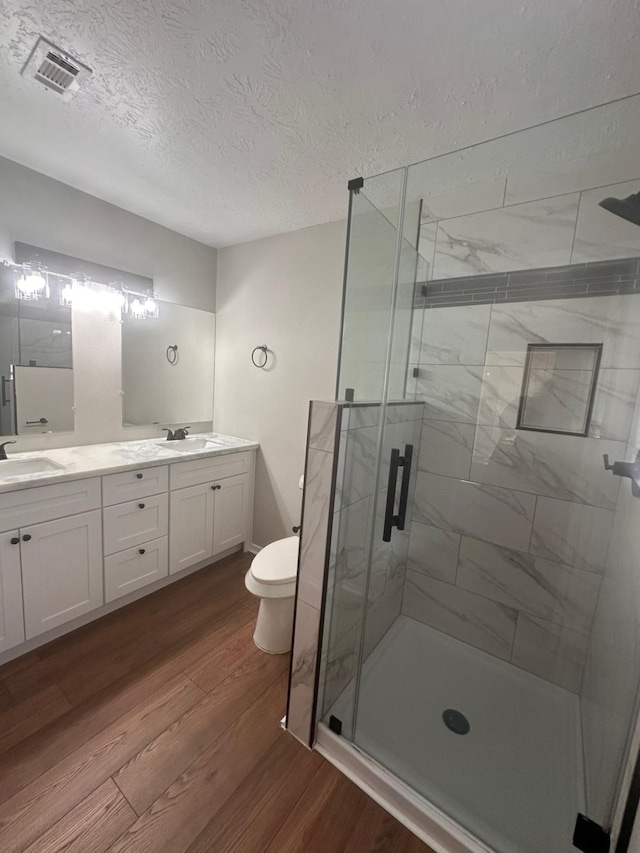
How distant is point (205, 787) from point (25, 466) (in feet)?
5.77

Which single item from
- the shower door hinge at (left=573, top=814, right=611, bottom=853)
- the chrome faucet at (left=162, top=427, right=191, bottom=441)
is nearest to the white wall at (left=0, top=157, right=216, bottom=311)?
the chrome faucet at (left=162, top=427, right=191, bottom=441)

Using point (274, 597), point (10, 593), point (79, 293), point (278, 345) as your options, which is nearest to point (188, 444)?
point (278, 345)

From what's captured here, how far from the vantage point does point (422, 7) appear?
0.96 metres

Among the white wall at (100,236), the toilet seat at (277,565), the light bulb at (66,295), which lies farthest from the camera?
the light bulb at (66,295)

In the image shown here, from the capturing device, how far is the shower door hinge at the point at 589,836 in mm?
962

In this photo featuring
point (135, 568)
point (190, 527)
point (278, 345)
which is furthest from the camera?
point (278, 345)

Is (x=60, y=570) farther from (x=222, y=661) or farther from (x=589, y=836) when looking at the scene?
(x=589, y=836)

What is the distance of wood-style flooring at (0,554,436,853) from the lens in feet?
3.47

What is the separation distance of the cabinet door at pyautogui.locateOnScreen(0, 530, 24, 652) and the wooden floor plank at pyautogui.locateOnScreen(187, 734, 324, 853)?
48.0 inches

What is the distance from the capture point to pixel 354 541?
4.60 feet

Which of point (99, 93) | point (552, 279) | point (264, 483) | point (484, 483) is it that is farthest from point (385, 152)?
point (264, 483)

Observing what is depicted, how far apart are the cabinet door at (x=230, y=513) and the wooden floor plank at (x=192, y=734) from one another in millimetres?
983

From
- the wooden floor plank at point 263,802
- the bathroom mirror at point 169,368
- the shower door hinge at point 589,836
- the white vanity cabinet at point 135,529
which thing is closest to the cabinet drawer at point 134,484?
the white vanity cabinet at point 135,529

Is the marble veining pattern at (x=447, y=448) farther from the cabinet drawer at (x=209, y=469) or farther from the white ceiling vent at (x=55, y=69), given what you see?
the white ceiling vent at (x=55, y=69)
